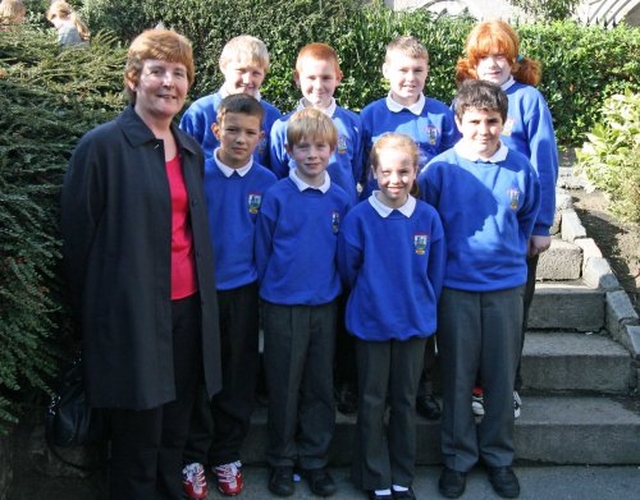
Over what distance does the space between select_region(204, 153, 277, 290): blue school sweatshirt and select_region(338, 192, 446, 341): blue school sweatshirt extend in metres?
0.43

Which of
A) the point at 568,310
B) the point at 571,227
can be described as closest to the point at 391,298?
the point at 568,310

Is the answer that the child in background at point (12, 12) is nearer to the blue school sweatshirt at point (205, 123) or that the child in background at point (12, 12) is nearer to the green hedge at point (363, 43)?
the blue school sweatshirt at point (205, 123)

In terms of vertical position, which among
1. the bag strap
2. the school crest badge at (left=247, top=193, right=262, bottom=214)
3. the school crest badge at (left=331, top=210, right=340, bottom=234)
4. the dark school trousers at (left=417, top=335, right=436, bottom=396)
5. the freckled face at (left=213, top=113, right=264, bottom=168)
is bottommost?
the bag strap

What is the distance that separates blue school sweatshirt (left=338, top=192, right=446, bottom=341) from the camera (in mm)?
3734

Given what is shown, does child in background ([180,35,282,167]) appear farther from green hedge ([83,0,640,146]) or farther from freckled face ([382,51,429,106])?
green hedge ([83,0,640,146])

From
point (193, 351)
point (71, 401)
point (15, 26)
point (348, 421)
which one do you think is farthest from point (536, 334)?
point (15, 26)

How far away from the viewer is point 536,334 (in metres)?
5.06

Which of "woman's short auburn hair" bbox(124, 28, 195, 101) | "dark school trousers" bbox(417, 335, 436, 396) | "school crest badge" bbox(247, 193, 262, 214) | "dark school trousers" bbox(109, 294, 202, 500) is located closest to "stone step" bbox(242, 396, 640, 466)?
"dark school trousers" bbox(417, 335, 436, 396)

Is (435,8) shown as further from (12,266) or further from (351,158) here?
(12,266)

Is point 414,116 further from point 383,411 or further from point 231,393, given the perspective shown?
point 231,393

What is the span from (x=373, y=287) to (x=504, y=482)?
1173 mm

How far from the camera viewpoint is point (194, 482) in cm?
380

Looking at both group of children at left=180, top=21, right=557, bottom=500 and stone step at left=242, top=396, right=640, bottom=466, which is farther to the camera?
stone step at left=242, top=396, right=640, bottom=466

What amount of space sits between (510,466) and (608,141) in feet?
12.3
